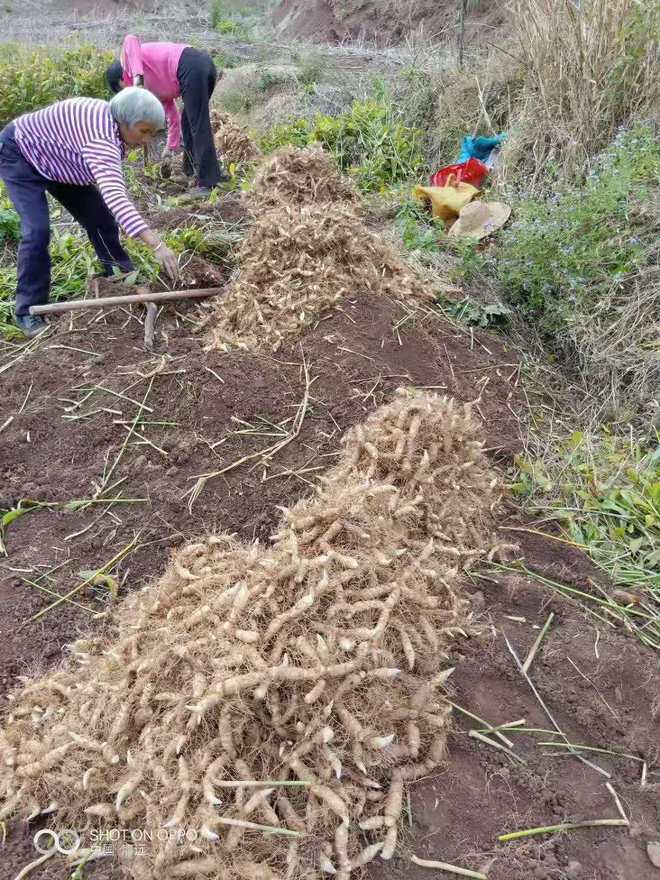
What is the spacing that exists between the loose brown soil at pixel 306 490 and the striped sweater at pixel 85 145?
77cm

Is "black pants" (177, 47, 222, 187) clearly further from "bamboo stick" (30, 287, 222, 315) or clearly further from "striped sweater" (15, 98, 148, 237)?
"bamboo stick" (30, 287, 222, 315)

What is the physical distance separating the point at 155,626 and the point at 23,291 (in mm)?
3041

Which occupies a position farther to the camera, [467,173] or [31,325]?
[467,173]

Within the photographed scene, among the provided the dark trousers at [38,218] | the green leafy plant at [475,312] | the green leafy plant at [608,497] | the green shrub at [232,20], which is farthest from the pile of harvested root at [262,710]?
the green shrub at [232,20]

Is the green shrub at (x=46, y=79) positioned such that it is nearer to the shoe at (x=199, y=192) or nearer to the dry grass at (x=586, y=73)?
the shoe at (x=199, y=192)

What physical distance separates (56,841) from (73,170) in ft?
11.9

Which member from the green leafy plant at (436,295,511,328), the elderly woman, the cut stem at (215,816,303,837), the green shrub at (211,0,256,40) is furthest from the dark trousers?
the green shrub at (211,0,256,40)

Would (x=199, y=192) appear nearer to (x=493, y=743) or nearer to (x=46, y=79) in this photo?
(x=46, y=79)

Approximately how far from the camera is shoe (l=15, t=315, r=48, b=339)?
3963mm

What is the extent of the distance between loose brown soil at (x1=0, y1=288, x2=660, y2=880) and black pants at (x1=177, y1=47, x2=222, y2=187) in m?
2.53

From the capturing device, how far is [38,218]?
152 inches

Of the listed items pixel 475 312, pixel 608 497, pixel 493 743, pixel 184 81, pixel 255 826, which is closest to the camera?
pixel 255 826

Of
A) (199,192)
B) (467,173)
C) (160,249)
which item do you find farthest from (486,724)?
(199,192)

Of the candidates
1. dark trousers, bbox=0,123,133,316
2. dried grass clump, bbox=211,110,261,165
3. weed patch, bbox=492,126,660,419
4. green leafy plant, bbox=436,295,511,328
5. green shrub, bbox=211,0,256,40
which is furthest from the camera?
green shrub, bbox=211,0,256,40
